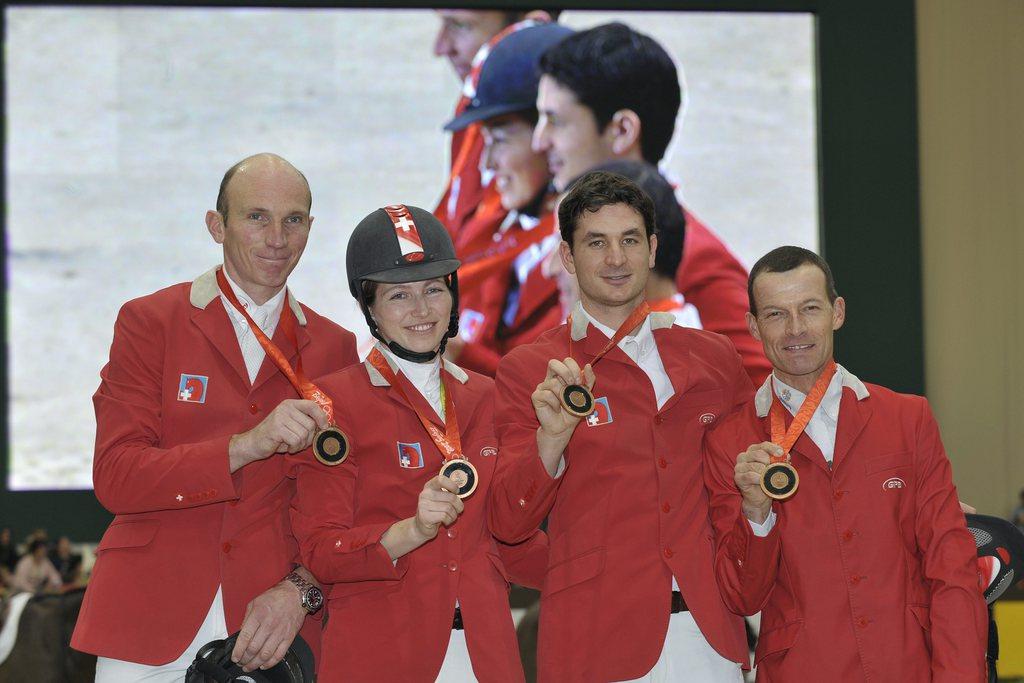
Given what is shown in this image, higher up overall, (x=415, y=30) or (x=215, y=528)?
(x=415, y=30)

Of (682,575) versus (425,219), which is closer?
Result: (682,575)

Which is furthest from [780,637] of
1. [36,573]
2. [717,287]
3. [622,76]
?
[622,76]

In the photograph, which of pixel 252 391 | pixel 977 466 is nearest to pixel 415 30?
pixel 977 466

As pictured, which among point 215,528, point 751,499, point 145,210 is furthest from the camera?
point 145,210

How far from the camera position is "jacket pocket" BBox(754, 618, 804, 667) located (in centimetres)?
278

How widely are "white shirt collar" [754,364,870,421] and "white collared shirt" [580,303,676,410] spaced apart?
0.82 feet

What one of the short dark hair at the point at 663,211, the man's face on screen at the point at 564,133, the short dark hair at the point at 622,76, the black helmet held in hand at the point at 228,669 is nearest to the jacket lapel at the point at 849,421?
the black helmet held in hand at the point at 228,669

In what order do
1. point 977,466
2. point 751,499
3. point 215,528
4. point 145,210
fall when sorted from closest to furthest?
point 751,499 → point 215,528 → point 145,210 → point 977,466

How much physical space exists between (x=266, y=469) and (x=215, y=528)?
0.20 meters

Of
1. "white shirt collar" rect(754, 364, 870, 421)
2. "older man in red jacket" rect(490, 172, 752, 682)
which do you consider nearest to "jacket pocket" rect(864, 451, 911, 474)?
"white shirt collar" rect(754, 364, 870, 421)

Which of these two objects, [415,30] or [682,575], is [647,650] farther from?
[415,30]

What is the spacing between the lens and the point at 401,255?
2912 millimetres

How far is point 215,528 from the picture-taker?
2.95 metres

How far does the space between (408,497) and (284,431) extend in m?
0.35
